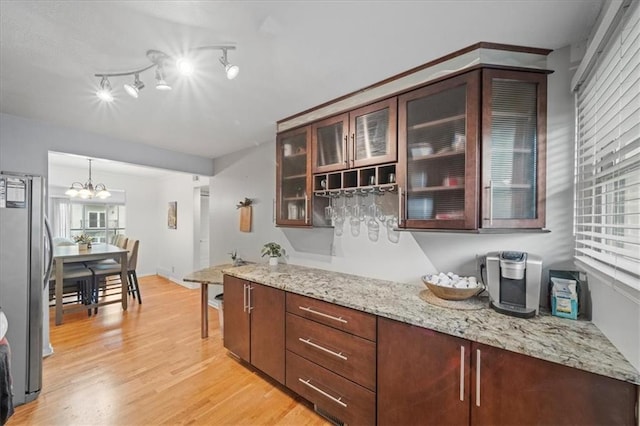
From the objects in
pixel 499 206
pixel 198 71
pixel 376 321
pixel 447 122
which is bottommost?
pixel 376 321

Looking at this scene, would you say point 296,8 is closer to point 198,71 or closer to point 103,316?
point 198,71

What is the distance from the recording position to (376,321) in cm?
152

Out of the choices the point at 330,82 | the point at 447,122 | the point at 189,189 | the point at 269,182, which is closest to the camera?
the point at 447,122

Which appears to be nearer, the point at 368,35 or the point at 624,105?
the point at 624,105

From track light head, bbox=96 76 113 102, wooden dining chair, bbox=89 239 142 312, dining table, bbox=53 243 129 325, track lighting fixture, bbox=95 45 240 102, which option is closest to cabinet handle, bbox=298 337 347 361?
track lighting fixture, bbox=95 45 240 102

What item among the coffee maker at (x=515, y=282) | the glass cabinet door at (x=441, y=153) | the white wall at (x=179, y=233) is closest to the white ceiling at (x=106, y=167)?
the white wall at (x=179, y=233)

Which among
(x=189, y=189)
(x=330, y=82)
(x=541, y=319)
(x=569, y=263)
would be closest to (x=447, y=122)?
(x=330, y=82)

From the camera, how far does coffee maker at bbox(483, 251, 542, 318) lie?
1.39 metres

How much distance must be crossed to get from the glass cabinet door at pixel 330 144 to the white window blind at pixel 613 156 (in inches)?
53.8

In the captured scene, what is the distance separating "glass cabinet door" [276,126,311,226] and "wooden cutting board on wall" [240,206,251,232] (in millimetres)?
905

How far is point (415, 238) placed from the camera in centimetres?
201

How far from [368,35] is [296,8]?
0.40 meters

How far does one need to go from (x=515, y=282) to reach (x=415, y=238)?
2.28ft

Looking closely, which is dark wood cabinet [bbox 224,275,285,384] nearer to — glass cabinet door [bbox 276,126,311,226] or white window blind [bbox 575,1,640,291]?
glass cabinet door [bbox 276,126,311,226]
